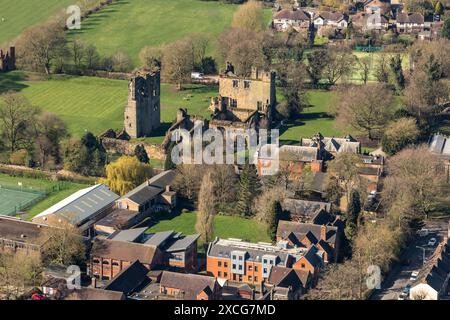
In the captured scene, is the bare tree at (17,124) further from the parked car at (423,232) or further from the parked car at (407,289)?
the parked car at (407,289)

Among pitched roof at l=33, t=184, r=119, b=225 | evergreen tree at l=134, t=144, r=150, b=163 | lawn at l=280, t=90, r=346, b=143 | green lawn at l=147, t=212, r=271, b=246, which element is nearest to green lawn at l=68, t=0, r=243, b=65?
lawn at l=280, t=90, r=346, b=143

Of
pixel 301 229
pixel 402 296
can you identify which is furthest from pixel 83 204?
pixel 402 296

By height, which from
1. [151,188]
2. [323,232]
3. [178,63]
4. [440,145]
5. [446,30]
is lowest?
[323,232]

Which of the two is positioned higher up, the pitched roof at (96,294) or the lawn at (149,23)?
the lawn at (149,23)

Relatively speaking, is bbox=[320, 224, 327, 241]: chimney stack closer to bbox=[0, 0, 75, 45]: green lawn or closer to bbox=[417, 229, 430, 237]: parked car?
bbox=[417, 229, 430, 237]: parked car

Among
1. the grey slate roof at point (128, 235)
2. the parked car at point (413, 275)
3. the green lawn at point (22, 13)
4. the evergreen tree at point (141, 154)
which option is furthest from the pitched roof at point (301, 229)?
the green lawn at point (22, 13)

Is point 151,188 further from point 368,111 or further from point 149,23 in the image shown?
point 149,23

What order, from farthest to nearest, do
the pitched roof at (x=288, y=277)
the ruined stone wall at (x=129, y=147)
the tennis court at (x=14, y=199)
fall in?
the ruined stone wall at (x=129, y=147)
the tennis court at (x=14, y=199)
the pitched roof at (x=288, y=277)
